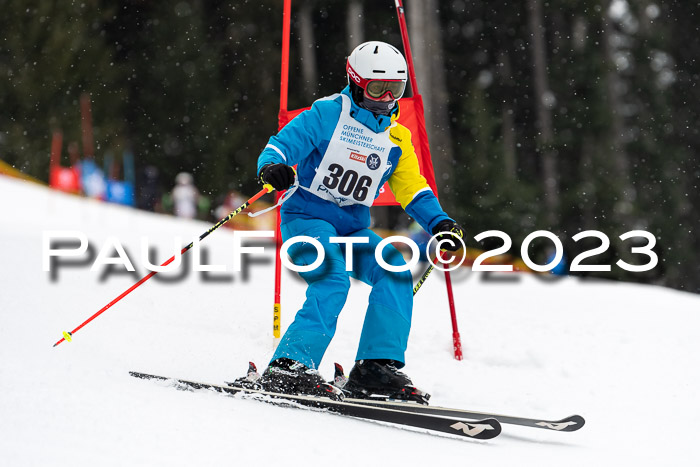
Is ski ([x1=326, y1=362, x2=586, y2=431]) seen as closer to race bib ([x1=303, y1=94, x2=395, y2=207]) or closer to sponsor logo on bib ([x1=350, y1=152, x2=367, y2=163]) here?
race bib ([x1=303, y1=94, x2=395, y2=207])

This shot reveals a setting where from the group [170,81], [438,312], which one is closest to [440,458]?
[438,312]

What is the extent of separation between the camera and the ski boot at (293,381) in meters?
3.79

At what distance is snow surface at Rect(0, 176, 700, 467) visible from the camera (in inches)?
117

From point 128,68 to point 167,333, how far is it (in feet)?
63.4

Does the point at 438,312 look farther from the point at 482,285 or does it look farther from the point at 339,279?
the point at 339,279

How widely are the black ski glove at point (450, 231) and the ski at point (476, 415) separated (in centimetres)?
95

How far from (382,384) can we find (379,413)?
420 mm

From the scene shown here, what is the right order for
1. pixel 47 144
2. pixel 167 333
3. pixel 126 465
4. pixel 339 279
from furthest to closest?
pixel 47 144 < pixel 167 333 < pixel 339 279 < pixel 126 465

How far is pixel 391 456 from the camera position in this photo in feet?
10.2

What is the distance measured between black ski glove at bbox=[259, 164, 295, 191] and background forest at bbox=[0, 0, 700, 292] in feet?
37.2

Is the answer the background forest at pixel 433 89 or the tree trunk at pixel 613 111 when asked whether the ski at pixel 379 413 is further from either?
the tree trunk at pixel 613 111

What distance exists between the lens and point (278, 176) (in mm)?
3764

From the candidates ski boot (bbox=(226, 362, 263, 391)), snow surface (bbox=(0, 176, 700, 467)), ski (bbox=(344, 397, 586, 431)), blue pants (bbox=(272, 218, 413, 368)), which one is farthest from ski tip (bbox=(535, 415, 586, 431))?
ski boot (bbox=(226, 362, 263, 391))

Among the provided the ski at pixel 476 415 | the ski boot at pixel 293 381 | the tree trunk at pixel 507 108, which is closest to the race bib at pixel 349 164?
the ski boot at pixel 293 381
